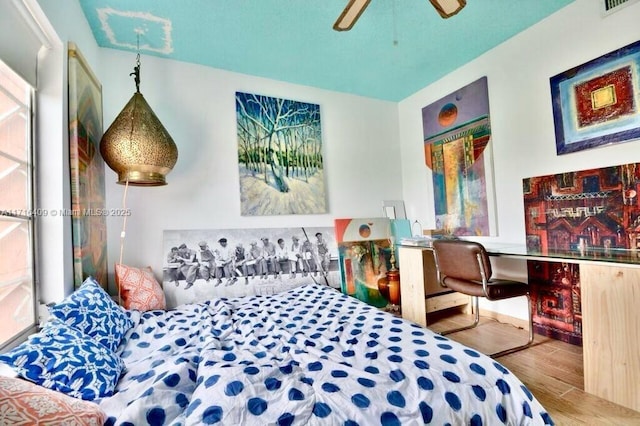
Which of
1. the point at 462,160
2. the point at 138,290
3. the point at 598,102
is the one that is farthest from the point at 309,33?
the point at 138,290

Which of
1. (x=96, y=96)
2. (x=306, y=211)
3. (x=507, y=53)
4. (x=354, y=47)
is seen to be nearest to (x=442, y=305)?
(x=306, y=211)

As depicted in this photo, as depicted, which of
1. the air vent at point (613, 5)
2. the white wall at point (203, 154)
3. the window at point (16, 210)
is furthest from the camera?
the white wall at point (203, 154)

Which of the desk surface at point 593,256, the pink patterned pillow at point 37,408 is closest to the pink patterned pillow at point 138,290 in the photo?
the pink patterned pillow at point 37,408

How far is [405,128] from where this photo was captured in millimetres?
3670

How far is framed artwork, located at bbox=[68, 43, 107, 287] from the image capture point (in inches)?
67.1

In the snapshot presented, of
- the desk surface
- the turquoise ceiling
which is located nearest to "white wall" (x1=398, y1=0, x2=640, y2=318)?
the turquoise ceiling

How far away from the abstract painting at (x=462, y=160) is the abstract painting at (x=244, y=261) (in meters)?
1.35

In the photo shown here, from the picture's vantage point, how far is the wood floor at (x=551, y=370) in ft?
4.68

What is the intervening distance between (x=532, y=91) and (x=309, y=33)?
6.37 feet

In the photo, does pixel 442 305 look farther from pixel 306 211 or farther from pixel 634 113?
pixel 634 113

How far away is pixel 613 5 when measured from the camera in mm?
1904

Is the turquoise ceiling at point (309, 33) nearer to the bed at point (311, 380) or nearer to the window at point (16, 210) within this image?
the window at point (16, 210)

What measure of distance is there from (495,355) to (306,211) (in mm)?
2062

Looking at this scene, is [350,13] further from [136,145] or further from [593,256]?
[593,256]
